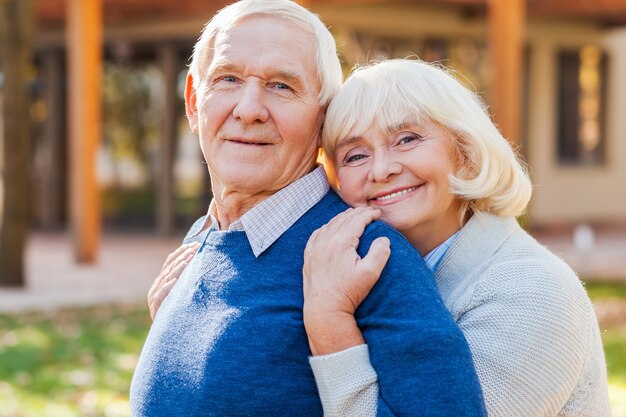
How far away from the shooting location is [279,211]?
2172 millimetres

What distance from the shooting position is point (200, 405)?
2.01 meters

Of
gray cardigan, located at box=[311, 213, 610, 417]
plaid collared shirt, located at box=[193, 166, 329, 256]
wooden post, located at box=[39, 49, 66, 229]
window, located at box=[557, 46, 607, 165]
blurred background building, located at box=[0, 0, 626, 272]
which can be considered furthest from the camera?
window, located at box=[557, 46, 607, 165]

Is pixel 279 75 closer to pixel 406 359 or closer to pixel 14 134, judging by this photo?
pixel 406 359

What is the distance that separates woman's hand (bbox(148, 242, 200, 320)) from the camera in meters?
2.45

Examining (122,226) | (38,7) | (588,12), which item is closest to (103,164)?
(122,226)

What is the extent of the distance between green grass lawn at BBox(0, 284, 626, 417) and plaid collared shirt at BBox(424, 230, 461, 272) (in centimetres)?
357

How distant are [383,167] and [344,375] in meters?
0.53

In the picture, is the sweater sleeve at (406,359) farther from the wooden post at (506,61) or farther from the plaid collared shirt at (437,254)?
the wooden post at (506,61)

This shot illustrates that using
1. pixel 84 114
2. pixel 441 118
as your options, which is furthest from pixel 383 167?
pixel 84 114

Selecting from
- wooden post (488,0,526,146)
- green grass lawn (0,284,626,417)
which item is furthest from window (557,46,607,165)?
green grass lawn (0,284,626,417)

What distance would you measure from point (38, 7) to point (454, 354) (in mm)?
13666

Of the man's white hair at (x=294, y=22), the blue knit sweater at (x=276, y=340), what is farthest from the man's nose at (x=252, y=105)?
the blue knit sweater at (x=276, y=340)

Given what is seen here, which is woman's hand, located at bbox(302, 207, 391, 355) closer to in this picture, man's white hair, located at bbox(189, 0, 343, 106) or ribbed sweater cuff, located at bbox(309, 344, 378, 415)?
ribbed sweater cuff, located at bbox(309, 344, 378, 415)

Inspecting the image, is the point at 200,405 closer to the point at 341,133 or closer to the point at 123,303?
the point at 341,133
